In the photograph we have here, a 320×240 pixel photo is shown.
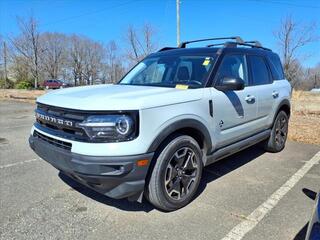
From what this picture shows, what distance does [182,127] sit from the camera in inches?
133

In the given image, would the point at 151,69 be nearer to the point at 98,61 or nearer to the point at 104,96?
the point at 104,96

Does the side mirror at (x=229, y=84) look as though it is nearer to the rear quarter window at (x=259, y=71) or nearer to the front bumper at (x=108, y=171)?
the rear quarter window at (x=259, y=71)

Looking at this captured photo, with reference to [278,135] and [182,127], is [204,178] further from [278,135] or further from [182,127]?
[278,135]

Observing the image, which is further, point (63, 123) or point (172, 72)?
point (172, 72)

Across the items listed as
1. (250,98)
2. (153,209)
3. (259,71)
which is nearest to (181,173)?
(153,209)

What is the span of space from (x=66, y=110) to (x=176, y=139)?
47.7 inches

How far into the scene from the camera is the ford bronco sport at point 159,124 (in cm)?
291

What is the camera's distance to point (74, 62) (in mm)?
64438

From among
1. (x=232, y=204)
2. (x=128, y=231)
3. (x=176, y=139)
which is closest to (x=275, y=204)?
(x=232, y=204)

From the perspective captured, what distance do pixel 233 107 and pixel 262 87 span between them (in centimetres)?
114

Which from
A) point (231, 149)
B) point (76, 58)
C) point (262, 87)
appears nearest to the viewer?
point (231, 149)

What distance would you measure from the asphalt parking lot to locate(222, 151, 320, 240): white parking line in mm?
30

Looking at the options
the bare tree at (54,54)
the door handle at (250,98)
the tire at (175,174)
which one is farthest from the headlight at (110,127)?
the bare tree at (54,54)

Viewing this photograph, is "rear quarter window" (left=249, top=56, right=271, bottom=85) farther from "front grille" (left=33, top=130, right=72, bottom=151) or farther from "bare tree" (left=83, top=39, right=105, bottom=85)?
"bare tree" (left=83, top=39, right=105, bottom=85)
